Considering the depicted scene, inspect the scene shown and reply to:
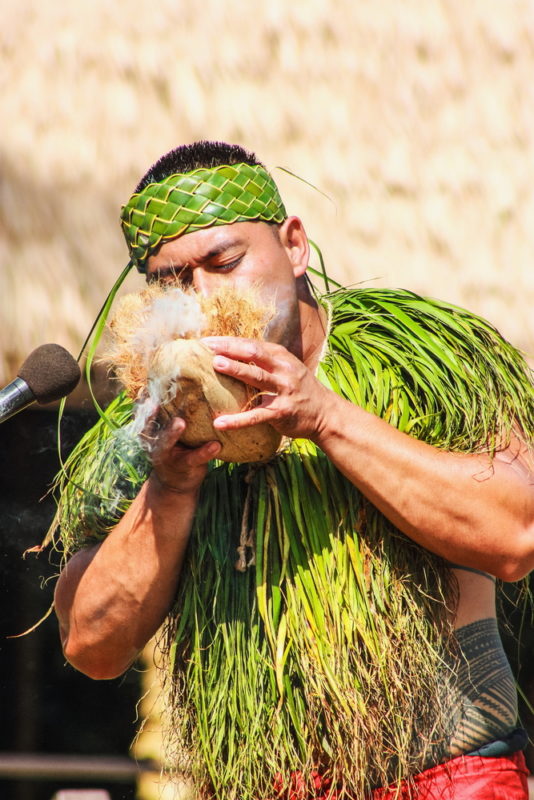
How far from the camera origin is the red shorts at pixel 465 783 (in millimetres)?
1567

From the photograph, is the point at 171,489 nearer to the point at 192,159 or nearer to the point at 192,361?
the point at 192,361

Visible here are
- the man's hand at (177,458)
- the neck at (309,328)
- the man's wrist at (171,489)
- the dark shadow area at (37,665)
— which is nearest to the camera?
the man's hand at (177,458)

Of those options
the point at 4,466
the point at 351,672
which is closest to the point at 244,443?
the point at 351,672

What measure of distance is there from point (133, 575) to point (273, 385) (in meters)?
0.43

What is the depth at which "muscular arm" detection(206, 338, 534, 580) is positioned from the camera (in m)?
1.45

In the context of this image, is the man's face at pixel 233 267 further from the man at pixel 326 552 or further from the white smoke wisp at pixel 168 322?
the white smoke wisp at pixel 168 322

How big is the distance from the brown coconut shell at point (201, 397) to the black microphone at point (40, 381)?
0.13 m

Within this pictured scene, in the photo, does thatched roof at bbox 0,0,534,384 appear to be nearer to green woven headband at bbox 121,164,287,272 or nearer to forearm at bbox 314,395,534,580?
green woven headband at bbox 121,164,287,272

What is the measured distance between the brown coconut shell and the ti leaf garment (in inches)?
5.9

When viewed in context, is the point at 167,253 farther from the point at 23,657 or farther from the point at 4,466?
the point at 23,657

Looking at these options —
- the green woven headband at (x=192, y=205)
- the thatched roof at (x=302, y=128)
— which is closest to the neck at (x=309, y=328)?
the green woven headband at (x=192, y=205)

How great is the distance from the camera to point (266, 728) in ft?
5.21

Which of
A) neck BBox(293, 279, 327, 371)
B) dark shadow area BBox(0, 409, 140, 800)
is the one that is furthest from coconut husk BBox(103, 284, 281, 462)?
dark shadow area BBox(0, 409, 140, 800)

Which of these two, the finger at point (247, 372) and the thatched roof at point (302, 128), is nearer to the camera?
the finger at point (247, 372)
